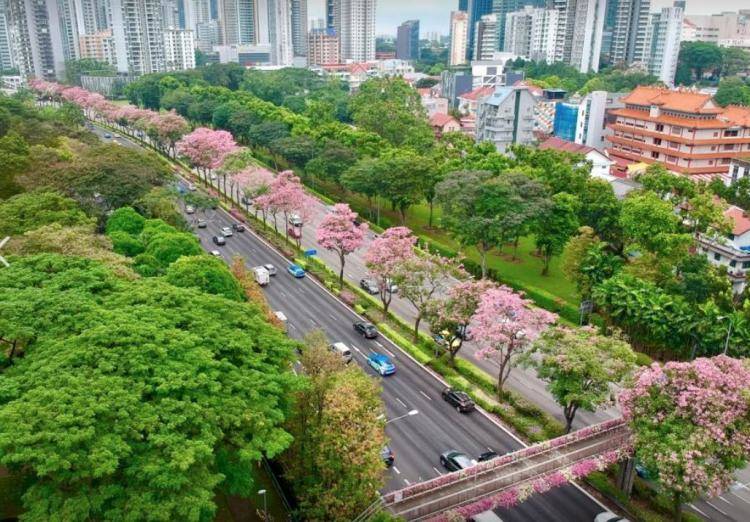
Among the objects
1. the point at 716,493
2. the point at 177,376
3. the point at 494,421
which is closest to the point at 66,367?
the point at 177,376

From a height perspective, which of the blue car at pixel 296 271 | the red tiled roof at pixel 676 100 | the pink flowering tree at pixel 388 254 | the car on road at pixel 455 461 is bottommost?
the car on road at pixel 455 461

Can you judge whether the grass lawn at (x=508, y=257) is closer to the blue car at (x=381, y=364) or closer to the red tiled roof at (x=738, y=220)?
the red tiled roof at (x=738, y=220)

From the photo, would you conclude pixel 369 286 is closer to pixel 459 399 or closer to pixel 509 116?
pixel 459 399

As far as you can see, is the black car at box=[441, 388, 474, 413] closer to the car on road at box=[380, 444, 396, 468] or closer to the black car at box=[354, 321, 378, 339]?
the car on road at box=[380, 444, 396, 468]

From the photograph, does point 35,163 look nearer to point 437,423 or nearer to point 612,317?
point 437,423

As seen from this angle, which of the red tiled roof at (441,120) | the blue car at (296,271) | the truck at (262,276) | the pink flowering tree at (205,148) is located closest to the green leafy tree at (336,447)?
the truck at (262,276)

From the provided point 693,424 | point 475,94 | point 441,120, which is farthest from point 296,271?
point 475,94
